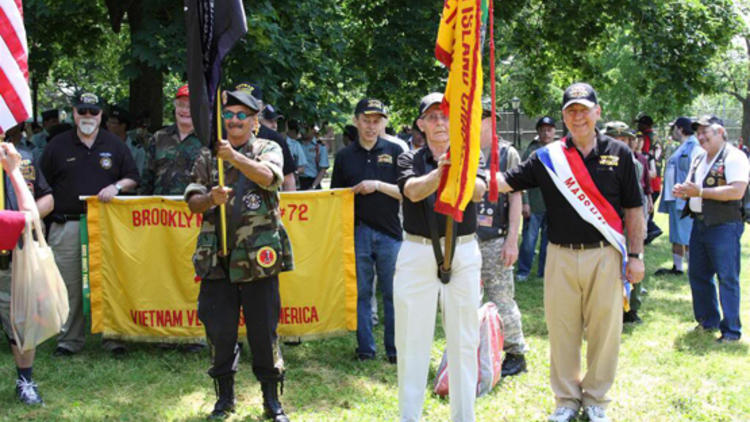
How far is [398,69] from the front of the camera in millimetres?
12289

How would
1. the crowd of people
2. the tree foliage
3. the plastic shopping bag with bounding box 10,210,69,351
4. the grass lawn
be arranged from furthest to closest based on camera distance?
1. the tree foliage
2. the grass lawn
3. the plastic shopping bag with bounding box 10,210,69,351
4. the crowd of people

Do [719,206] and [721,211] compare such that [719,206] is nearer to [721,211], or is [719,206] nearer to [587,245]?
[721,211]

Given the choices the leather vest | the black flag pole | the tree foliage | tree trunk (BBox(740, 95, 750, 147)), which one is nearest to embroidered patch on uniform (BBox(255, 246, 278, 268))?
the black flag pole

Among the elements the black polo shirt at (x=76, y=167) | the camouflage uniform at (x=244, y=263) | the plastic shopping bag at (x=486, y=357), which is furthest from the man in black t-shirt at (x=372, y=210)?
the black polo shirt at (x=76, y=167)

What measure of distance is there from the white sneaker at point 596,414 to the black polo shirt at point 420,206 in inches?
62.1

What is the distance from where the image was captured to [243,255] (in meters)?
5.17

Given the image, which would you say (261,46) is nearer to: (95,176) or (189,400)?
(95,176)

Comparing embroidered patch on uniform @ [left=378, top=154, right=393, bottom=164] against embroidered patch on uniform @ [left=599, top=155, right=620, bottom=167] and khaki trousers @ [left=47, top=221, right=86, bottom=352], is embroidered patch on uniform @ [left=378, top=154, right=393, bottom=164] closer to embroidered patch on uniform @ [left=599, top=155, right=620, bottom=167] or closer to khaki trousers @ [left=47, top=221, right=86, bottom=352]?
embroidered patch on uniform @ [left=599, top=155, right=620, bottom=167]

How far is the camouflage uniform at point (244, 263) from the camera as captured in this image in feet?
17.0

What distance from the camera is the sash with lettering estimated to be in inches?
203

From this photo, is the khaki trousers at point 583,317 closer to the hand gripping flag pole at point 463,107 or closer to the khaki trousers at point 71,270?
the hand gripping flag pole at point 463,107

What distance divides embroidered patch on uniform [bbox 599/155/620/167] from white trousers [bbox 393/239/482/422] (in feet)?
3.70

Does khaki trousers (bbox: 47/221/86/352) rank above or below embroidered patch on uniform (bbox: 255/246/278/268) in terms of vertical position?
below

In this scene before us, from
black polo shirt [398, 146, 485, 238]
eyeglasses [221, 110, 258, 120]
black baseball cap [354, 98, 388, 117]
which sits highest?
black baseball cap [354, 98, 388, 117]
